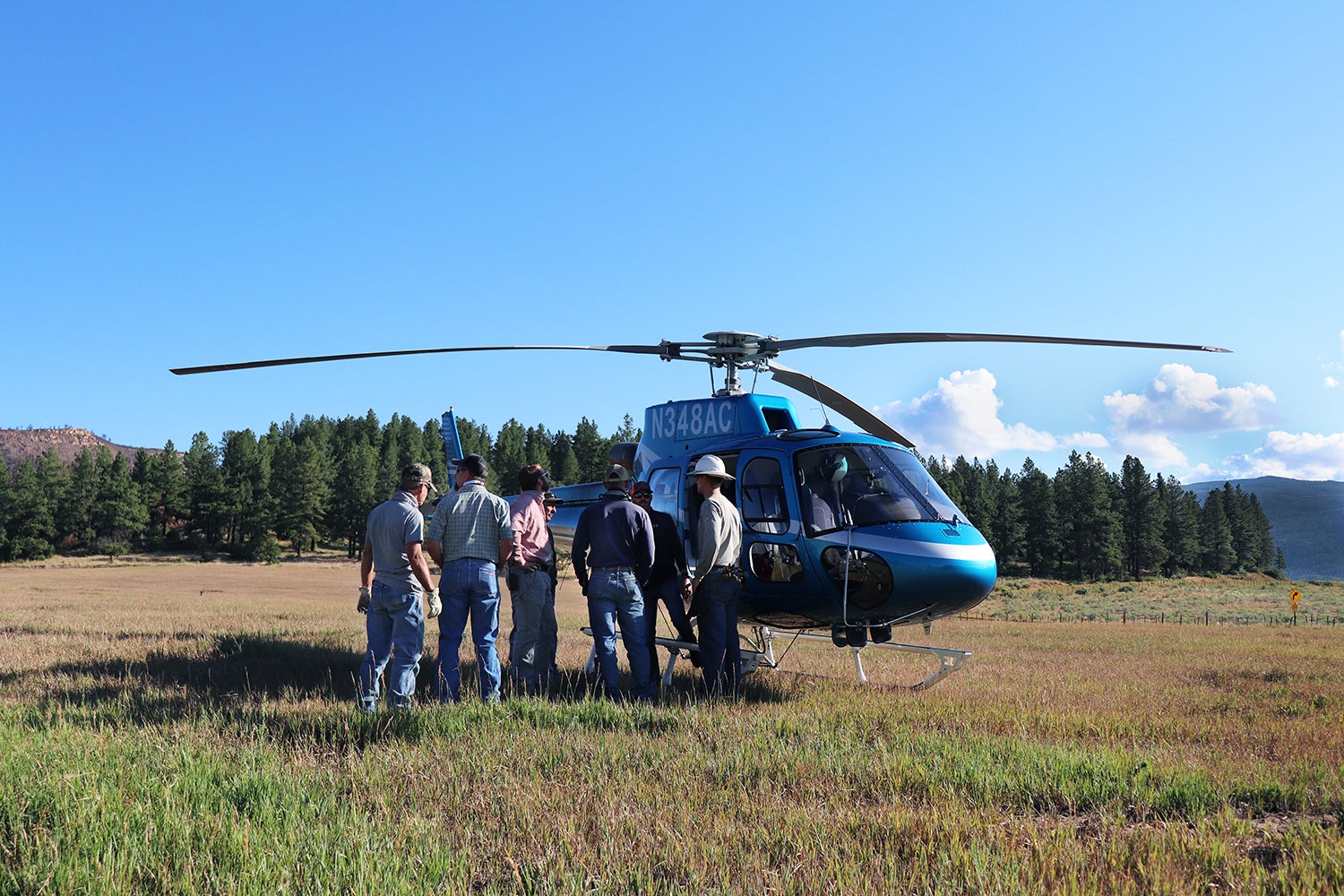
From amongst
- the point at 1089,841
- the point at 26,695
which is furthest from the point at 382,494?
the point at 1089,841

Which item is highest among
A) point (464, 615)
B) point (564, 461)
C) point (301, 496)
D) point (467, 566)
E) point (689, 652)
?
point (564, 461)

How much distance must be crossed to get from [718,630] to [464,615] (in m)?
2.38

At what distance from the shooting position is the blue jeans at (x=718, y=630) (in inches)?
317

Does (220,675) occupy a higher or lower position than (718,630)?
lower

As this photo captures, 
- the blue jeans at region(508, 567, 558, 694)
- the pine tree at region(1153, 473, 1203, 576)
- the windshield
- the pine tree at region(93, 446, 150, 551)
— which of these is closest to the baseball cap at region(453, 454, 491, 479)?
the blue jeans at region(508, 567, 558, 694)

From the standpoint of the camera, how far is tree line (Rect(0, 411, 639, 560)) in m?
79.3

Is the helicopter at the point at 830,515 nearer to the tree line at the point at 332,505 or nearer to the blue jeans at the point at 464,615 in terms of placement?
the blue jeans at the point at 464,615

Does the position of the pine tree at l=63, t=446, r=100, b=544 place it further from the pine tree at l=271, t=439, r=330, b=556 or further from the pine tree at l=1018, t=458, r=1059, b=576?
the pine tree at l=1018, t=458, r=1059, b=576

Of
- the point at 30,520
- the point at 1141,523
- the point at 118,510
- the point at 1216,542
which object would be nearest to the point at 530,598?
the point at 118,510

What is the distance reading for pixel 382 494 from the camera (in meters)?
89.6

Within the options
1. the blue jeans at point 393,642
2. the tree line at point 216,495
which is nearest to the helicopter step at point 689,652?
the blue jeans at point 393,642

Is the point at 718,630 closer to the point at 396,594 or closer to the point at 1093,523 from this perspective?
the point at 396,594

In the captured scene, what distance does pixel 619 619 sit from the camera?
26.7ft

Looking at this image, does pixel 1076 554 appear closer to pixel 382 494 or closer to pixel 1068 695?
pixel 382 494
